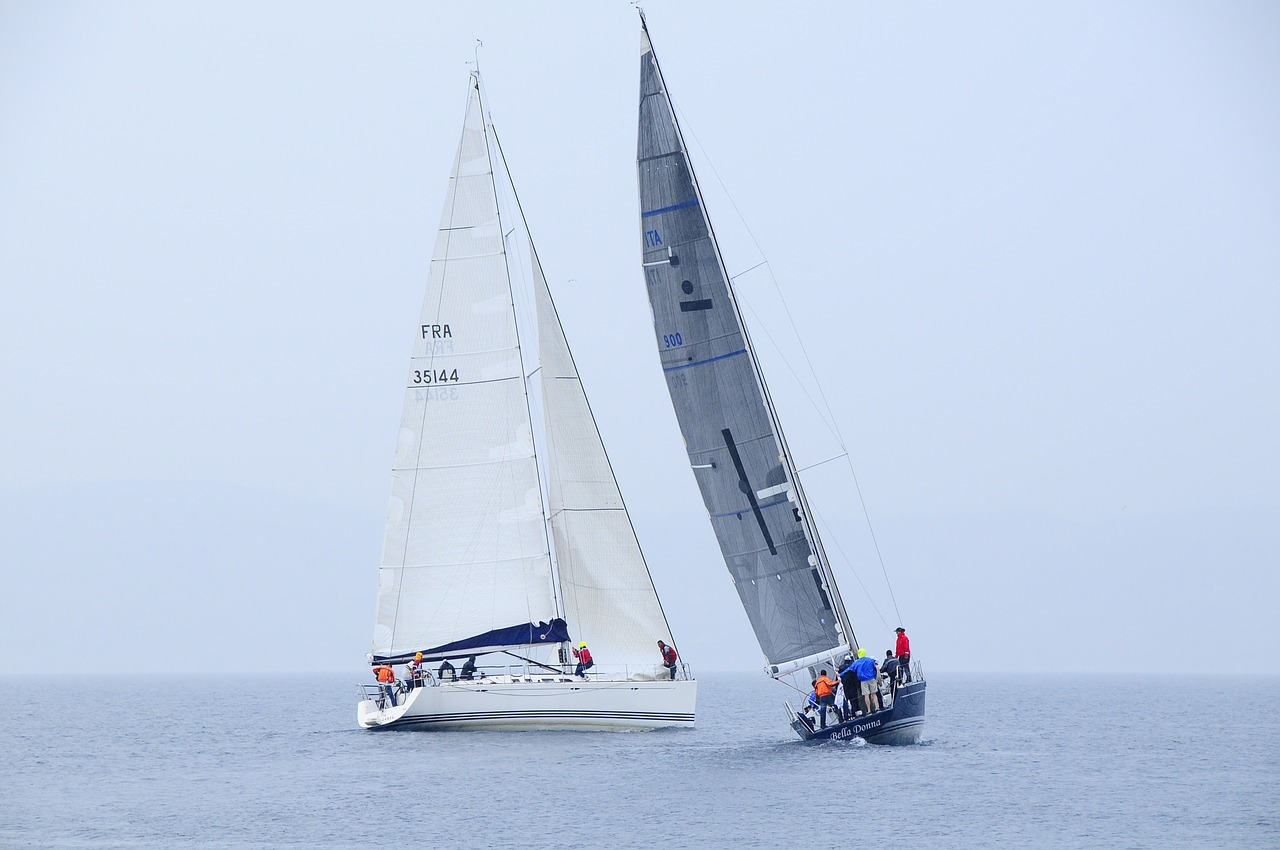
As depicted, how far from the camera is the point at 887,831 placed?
23.1m

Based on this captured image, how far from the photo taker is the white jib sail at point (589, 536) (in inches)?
1357

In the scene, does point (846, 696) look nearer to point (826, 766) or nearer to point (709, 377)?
point (826, 766)

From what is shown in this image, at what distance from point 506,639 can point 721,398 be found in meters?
8.68

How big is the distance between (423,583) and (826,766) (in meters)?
10.9

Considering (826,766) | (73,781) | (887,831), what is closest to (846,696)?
(826,766)

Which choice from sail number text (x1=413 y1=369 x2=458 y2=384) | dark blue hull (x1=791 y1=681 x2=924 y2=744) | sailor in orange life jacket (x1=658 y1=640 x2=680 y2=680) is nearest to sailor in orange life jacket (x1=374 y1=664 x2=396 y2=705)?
sailor in orange life jacket (x1=658 y1=640 x2=680 y2=680)

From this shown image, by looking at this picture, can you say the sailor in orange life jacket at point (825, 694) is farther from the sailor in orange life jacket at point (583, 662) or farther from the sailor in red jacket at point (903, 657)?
the sailor in orange life jacket at point (583, 662)

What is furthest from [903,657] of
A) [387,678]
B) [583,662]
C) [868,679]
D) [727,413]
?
[387,678]

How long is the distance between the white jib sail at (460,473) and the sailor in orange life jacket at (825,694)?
24.9 ft

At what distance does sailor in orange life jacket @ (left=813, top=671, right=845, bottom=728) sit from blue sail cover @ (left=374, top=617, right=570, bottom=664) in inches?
280

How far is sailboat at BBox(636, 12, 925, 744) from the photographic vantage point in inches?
1172

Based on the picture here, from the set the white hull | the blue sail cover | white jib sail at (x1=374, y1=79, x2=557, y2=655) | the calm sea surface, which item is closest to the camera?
the calm sea surface

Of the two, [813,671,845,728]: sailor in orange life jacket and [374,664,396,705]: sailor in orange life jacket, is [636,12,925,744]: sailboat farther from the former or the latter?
[374,664,396,705]: sailor in orange life jacket

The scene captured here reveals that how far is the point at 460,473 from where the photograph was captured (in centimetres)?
3472
